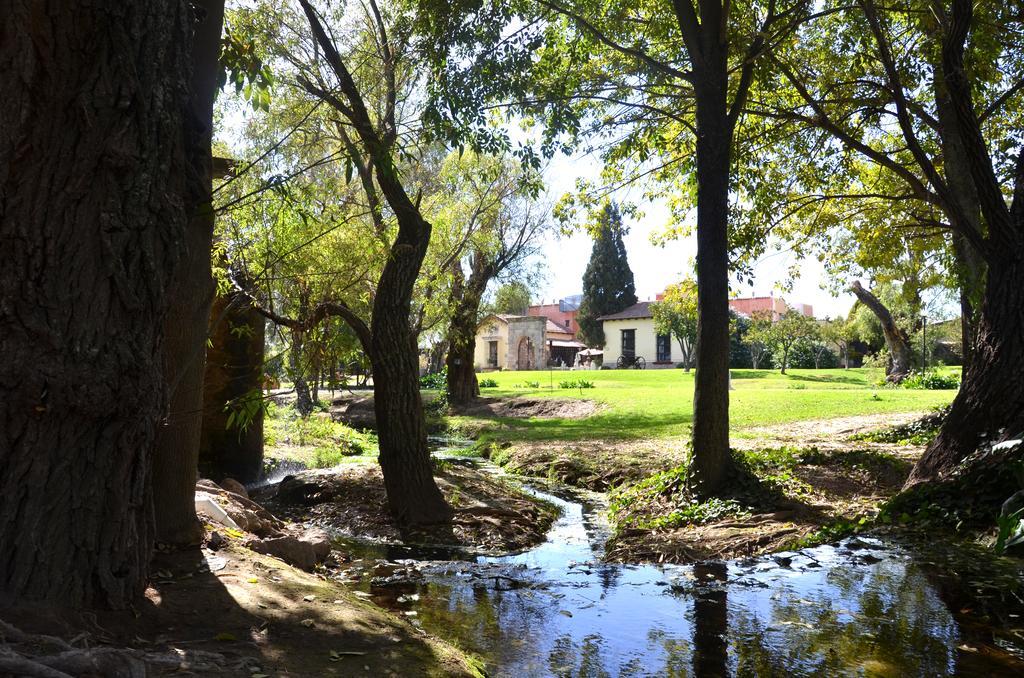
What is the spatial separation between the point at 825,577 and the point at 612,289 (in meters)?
49.4

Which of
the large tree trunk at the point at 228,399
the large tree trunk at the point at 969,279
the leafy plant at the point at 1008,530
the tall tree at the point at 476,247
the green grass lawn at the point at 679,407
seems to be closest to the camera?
the leafy plant at the point at 1008,530

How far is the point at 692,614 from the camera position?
17.4ft

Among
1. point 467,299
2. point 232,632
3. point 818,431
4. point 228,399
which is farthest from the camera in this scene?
point 467,299

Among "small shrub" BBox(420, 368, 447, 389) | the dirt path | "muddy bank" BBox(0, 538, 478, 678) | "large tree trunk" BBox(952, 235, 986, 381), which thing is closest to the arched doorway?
"small shrub" BBox(420, 368, 447, 389)

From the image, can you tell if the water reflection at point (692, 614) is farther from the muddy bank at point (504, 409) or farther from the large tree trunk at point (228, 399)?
the muddy bank at point (504, 409)

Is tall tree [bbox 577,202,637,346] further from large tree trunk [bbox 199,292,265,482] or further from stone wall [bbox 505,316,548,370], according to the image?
large tree trunk [bbox 199,292,265,482]

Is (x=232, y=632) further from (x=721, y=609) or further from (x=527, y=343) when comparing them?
(x=527, y=343)

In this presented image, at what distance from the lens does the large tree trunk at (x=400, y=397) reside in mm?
8336

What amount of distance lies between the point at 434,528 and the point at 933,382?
20850 mm

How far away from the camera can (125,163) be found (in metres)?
3.34

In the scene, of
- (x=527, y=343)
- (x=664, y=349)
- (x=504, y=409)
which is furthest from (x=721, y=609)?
(x=527, y=343)

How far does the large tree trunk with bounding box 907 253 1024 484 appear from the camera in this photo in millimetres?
7137

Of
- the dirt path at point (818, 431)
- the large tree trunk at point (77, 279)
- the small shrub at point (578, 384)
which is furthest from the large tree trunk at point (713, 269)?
the small shrub at point (578, 384)

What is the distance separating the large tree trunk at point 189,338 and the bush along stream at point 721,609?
172 cm
